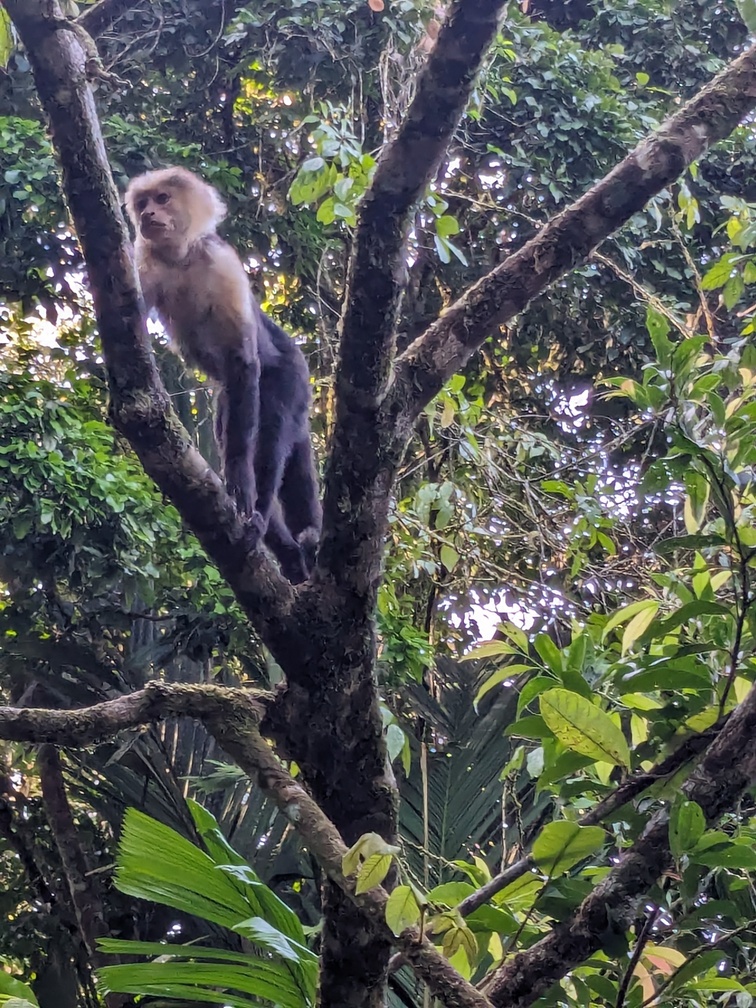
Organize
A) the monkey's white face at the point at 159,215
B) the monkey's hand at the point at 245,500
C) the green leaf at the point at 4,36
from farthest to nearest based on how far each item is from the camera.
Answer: the monkey's white face at the point at 159,215, the monkey's hand at the point at 245,500, the green leaf at the point at 4,36

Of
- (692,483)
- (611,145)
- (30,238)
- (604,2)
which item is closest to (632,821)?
(692,483)

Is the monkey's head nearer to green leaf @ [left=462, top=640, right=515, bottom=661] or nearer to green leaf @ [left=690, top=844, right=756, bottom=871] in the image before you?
green leaf @ [left=462, top=640, right=515, bottom=661]

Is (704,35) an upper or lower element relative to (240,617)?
upper

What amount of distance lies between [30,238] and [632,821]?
313 centimetres

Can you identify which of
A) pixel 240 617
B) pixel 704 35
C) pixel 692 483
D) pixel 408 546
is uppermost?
pixel 704 35

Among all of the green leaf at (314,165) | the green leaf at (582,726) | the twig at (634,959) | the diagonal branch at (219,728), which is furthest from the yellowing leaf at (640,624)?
the green leaf at (314,165)

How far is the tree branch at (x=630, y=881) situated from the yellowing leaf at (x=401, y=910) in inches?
9.4

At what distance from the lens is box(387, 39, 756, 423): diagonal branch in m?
1.44

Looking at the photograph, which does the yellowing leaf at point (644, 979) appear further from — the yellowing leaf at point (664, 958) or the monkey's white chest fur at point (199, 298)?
the monkey's white chest fur at point (199, 298)

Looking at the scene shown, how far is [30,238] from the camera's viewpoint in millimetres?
3539

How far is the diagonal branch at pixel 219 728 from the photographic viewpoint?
1275 mm

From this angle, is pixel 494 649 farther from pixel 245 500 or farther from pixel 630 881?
pixel 245 500

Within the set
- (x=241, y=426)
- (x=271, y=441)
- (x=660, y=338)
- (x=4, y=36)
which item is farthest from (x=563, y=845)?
(x=271, y=441)

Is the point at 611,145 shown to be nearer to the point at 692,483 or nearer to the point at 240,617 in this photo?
the point at 240,617
